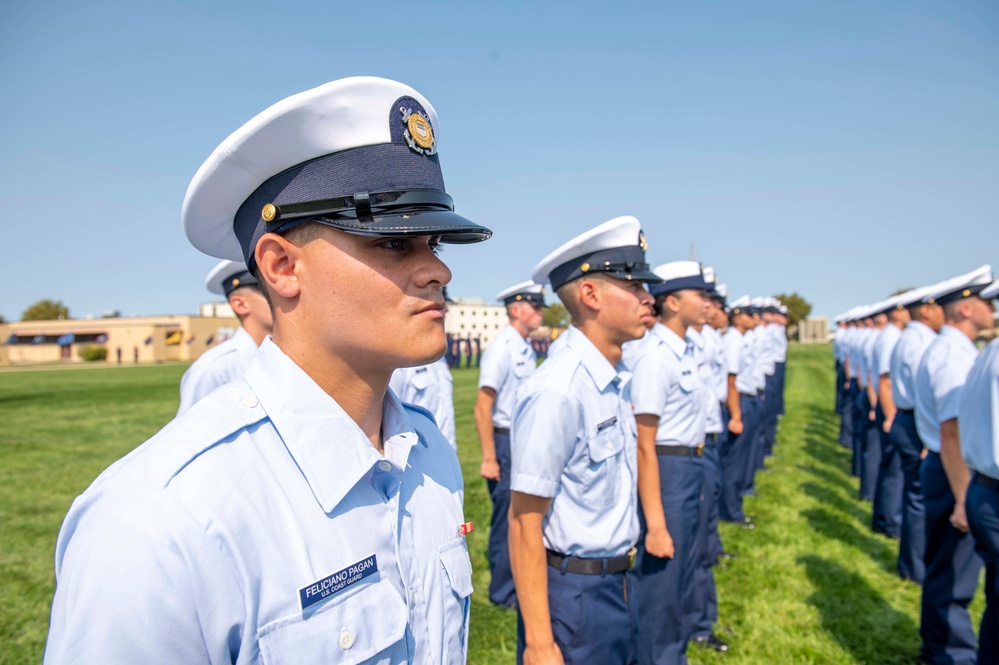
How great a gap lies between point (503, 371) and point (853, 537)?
466cm

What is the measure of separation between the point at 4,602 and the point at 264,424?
6.07 metres

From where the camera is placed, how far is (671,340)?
5.61 meters

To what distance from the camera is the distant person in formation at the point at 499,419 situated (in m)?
5.88

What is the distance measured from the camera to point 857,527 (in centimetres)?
815

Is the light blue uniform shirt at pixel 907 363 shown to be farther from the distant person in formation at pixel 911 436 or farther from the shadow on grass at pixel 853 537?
the shadow on grass at pixel 853 537

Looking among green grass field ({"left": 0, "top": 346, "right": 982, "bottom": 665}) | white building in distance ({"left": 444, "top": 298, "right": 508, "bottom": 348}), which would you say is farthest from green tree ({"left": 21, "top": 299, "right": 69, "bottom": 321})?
green grass field ({"left": 0, "top": 346, "right": 982, "bottom": 665})

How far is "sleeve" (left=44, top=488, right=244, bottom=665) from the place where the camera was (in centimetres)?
101

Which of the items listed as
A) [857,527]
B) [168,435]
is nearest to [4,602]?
[168,435]

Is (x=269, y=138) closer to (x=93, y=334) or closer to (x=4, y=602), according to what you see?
(x=4, y=602)

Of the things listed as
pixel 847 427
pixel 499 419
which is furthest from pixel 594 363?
pixel 847 427

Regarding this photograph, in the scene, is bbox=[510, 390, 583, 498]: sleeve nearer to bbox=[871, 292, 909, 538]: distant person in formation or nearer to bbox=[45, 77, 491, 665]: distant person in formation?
bbox=[45, 77, 491, 665]: distant person in formation

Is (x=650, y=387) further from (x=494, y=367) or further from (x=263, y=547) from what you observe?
(x=263, y=547)

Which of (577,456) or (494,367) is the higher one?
(494,367)

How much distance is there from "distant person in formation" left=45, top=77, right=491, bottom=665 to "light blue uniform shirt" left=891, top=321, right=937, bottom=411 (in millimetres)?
6371
